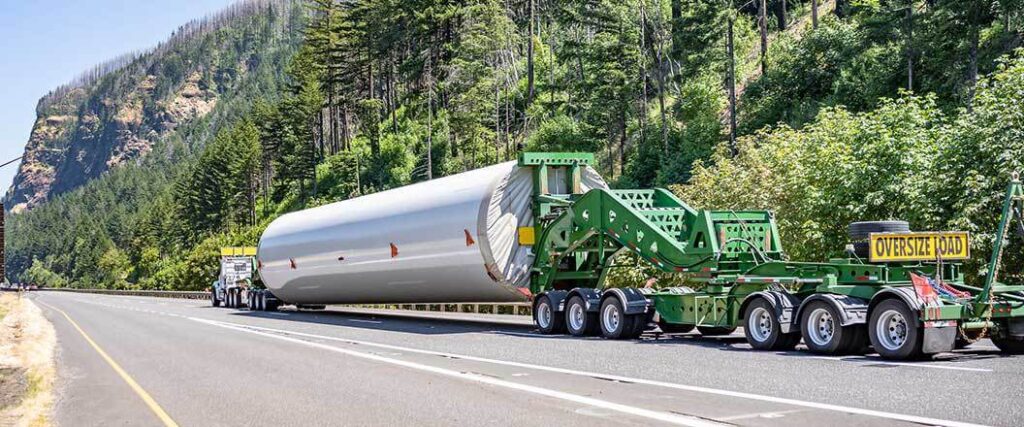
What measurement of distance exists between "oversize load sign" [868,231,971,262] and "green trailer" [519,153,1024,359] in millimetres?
14

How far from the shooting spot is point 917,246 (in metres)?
12.5

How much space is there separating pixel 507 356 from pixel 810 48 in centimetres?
3402

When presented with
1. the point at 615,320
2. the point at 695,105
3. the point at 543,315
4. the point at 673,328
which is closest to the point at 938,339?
the point at 673,328

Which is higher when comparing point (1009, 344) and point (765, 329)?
point (765, 329)

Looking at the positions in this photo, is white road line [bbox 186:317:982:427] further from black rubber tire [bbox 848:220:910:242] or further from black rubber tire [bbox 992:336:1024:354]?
black rubber tire [bbox 992:336:1024:354]

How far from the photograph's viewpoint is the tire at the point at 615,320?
16.8 meters

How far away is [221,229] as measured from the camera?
12362 cm

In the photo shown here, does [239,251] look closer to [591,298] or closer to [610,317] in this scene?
[591,298]

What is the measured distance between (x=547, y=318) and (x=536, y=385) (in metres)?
8.36

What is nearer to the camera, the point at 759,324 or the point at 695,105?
the point at 759,324

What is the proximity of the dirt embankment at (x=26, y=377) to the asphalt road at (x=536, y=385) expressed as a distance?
27 cm

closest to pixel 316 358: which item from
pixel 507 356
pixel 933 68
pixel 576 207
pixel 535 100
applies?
pixel 507 356

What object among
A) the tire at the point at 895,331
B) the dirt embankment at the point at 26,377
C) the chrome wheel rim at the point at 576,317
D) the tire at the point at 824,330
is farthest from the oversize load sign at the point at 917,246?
the dirt embankment at the point at 26,377

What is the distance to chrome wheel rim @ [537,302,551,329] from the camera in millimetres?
19281
